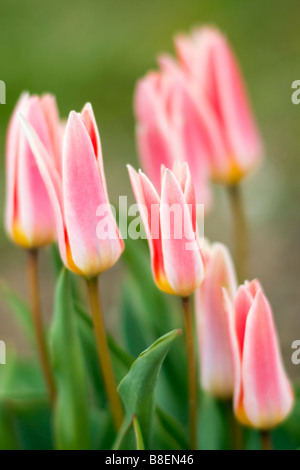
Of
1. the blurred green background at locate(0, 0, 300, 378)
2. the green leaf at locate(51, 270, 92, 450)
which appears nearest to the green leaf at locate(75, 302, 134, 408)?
the green leaf at locate(51, 270, 92, 450)

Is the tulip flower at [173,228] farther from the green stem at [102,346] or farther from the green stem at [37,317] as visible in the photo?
the green stem at [37,317]

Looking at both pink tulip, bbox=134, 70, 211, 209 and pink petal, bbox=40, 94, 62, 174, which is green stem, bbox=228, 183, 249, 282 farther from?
pink petal, bbox=40, 94, 62, 174

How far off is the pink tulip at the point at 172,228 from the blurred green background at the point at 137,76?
1208 mm

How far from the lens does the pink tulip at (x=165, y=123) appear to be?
92 centimetres

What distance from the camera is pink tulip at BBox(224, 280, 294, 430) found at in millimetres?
674

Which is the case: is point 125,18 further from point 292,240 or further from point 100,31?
point 292,240

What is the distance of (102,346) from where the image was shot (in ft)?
2.38

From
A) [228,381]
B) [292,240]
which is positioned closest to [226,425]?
[228,381]

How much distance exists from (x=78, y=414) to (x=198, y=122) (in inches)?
15.4

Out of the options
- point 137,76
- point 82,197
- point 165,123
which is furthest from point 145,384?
point 137,76

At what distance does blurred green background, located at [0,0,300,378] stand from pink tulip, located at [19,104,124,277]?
1.21 m

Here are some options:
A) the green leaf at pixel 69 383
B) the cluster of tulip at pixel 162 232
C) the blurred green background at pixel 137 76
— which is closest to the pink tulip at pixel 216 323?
the cluster of tulip at pixel 162 232

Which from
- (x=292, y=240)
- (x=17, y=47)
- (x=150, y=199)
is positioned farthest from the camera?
(x=17, y=47)

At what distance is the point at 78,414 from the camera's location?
2.64 feet
